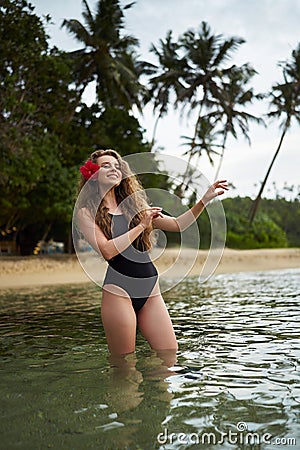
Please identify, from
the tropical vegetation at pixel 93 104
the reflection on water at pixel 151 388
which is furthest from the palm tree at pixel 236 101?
the reflection on water at pixel 151 388

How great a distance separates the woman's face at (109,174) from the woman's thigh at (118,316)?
81 cm

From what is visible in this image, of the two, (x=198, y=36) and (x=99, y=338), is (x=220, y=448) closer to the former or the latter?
(x=99, y=338)

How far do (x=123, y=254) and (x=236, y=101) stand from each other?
36.3 metres

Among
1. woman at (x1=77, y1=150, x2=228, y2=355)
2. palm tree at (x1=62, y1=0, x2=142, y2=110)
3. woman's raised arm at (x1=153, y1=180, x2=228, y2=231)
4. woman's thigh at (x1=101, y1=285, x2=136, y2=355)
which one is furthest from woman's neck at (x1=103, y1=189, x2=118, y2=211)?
palm tree at (x1=62, y1=0, x2=142, y2=110)

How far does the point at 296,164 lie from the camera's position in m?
55.9

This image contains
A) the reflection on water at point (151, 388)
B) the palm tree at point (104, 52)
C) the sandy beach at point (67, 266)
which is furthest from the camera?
the palm tree at point (104, 52)

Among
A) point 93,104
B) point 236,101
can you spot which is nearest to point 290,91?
point 236,101

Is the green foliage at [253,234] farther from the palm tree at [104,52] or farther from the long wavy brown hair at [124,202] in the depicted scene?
the long wavy brown hair at [124,202]

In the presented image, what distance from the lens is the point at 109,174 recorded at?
13.9 feet

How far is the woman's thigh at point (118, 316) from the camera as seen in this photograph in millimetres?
4121

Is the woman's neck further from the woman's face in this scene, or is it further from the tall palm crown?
the tall palm crown

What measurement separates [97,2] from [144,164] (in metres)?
25.7

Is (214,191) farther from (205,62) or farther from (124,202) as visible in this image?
(205,62)

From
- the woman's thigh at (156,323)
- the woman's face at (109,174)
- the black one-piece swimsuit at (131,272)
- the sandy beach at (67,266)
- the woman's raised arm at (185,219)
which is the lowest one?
the sandy beach at (67,266)
